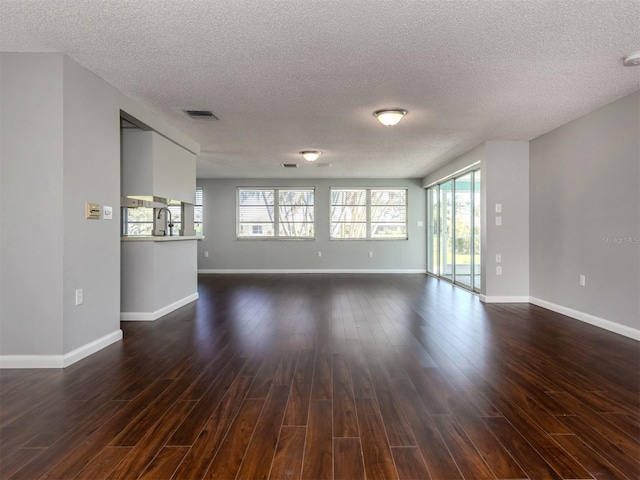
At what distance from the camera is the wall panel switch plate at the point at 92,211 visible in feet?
10.4

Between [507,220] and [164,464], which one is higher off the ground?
[507,220]

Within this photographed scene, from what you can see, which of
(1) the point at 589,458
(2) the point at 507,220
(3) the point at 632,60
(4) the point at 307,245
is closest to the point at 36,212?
(1) the point at 589,458

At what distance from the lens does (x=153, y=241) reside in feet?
14.5

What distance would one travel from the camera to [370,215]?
9812 mm

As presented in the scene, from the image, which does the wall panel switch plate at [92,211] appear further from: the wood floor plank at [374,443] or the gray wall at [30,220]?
the wood floor plank at [374,443]

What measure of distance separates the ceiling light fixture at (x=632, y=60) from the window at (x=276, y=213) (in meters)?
7.28

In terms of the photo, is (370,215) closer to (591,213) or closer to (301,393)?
(591,213)

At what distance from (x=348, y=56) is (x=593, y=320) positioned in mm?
3917

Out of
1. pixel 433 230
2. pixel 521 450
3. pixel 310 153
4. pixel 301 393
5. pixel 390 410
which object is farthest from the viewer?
pixel 433 230

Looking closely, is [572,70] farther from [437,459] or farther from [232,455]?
[232,455]

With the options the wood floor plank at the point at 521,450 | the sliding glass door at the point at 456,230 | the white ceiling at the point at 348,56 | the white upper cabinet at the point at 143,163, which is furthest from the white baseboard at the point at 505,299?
the white upper cabinet at the point at 143,163

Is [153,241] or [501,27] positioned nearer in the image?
[501,27]

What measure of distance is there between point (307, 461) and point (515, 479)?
0.86m

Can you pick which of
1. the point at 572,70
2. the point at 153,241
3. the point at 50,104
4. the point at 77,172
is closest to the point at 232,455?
the point at 77,172
